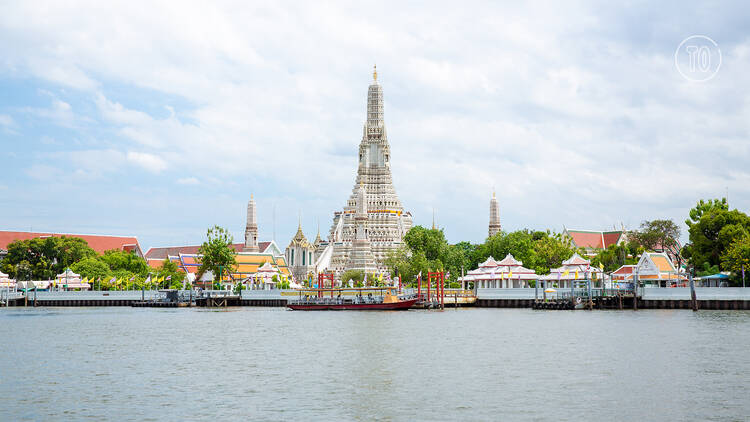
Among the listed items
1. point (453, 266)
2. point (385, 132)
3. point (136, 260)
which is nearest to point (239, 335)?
point (453, 266)

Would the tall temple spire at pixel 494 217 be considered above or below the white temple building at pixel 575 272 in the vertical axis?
above

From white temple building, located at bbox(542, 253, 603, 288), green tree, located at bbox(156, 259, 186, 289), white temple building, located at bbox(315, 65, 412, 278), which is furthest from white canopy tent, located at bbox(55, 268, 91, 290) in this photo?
white temple building, located at bbox(542, 253, 603, 288)

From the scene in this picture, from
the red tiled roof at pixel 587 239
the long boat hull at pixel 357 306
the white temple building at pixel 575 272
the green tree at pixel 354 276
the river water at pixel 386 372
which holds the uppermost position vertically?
the red tiled roof at pixel 587 239

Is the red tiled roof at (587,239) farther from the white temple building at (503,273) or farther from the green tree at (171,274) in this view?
the green tree at (171,274)

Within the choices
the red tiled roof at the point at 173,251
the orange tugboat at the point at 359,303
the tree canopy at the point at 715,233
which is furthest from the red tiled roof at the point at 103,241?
the tree canopy at the point at 715,233

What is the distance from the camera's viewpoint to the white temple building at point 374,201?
145 meters

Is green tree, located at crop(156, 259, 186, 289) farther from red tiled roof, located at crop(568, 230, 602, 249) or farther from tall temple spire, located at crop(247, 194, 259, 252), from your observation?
red tiled roof, located at crop(568, 230, 602, 249)

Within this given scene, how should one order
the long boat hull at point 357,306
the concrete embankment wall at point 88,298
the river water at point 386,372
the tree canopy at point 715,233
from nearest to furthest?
1. the river water at point 386,372
2. the tree canopy at point 715,233
3. the long boat hull at point 357,306
4. the concrete embankment wall at point 88,298

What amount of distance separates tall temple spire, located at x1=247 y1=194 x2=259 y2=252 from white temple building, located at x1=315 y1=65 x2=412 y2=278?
43.0ft

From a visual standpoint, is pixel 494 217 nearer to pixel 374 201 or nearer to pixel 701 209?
pixel 374 201

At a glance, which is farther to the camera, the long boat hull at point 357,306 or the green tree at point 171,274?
the green tree at point 171,274

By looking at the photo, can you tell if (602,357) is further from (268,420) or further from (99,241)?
(99,241)

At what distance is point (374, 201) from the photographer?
489ft

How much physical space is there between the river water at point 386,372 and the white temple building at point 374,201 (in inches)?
3309
